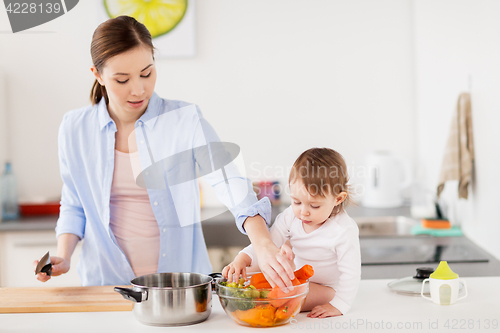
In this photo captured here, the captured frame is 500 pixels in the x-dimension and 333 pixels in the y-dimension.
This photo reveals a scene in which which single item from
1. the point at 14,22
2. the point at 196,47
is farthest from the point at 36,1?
the point at 196,47

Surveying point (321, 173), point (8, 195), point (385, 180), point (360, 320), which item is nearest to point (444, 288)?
point (360, 320)

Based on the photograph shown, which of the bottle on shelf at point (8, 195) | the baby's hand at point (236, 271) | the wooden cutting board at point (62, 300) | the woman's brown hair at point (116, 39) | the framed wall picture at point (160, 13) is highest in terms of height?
the framed wall picture at point (160, 13)

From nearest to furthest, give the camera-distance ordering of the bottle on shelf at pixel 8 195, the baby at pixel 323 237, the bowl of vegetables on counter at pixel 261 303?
the bowl of vegetables on counter at pixel 261 303 < the baby at pixel 323 237 < the bottle on shelf at pixel 8 195

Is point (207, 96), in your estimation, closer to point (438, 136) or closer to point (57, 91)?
point (57, 91)

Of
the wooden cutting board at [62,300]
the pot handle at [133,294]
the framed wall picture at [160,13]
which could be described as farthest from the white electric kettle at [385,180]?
the pot handle at [133,294]

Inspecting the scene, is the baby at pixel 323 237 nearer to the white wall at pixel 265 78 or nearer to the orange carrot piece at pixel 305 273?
the orange carrot piece at pixel 305 273

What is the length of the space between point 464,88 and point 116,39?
4.77ft

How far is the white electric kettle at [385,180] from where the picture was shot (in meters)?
2.46

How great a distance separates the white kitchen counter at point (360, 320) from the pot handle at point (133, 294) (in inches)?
2.2

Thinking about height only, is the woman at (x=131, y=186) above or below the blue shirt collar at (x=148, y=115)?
below

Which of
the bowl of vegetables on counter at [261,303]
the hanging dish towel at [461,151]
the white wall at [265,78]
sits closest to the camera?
the bowl of vegetables on counter at [261,303]

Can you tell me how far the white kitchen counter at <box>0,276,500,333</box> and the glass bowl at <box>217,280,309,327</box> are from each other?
2cm

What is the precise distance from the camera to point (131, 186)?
1302 millimetres

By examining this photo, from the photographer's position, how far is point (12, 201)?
2447 mm
